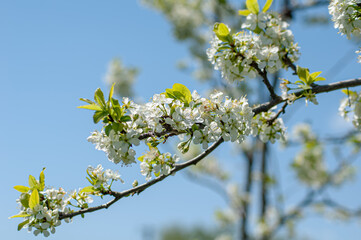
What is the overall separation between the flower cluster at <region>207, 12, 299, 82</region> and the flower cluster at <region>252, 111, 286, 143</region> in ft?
1.01

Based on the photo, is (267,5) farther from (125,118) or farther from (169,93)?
(125,118)

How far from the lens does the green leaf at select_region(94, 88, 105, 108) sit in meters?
1.57

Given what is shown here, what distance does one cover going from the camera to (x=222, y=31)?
1997 millimetres

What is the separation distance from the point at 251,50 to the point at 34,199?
1.49 m

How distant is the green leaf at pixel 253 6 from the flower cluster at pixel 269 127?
68 centimetres

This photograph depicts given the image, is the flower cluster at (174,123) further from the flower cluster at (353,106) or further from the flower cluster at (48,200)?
the flower cluster at (353,106)

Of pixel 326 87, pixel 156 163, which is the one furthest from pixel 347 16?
pixel 156 163

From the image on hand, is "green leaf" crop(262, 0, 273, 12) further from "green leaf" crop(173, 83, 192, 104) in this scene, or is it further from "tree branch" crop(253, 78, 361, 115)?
"green leaf" crop(173, 83, 192, 104)

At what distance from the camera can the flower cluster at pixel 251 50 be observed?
6.77 ft

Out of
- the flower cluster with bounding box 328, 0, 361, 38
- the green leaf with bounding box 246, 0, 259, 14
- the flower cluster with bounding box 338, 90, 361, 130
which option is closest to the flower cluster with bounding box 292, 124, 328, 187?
the flower cluster with bounding box 338, 90, 361, 130

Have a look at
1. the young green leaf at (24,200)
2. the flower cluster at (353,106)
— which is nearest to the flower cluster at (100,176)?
the young green leaf at (24,200)

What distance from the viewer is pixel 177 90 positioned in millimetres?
1655

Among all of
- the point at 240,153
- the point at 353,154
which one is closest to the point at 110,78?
the point at 240,153

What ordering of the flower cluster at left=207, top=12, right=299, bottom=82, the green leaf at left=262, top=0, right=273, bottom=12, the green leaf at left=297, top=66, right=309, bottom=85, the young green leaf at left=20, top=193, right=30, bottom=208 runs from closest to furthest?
the young green leaf at left=20, top=193, right=30, bottom=208 → the green leaf at left=297, top=66, right=309, bottom=85 → the flower cluster at left=207, top=12, right=299, bottom=82 → the green leaf at left=262, top=0, right=273, bottom=12
